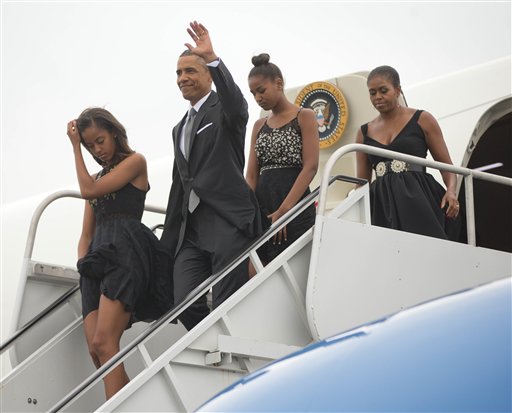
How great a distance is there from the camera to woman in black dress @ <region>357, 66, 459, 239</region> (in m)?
5.86

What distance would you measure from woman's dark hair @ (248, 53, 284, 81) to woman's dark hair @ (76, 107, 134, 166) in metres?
0.85

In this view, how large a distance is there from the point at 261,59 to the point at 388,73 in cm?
80

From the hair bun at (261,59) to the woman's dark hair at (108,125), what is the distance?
88 cm

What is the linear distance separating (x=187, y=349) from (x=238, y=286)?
1.54 ft

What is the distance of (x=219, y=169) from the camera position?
527 cm

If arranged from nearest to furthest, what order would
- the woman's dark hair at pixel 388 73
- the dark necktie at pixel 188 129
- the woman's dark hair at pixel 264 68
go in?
1. the dark necktie at pixel 188 129
2. the woman's dark hair at pixel 264 68
3. the woman's dark hair at pixel 388 73

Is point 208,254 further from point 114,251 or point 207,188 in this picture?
point 114,251

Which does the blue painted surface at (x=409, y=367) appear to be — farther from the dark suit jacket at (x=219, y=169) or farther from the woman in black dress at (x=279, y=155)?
the woman in black dress at (x=279, y=155)

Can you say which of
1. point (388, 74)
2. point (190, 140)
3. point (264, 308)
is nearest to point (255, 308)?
point (264, 308)

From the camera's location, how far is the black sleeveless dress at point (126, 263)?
17.4 ft

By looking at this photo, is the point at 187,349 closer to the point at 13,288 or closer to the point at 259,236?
the point at 259,236

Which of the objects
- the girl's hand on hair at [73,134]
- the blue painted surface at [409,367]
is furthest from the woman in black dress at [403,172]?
the blue painted surface at [409,367]

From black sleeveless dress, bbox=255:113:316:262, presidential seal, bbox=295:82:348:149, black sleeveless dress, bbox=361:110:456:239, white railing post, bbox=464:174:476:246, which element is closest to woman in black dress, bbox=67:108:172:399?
black sleeveless dress, bbox=255:113:316:262

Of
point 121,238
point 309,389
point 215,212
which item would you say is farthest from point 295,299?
point 309,389
